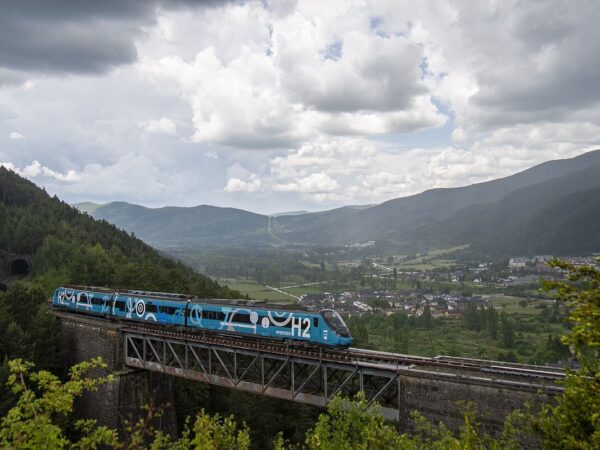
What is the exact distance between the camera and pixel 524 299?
556 ft

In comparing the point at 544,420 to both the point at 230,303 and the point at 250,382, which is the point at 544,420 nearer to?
the point at 250,382

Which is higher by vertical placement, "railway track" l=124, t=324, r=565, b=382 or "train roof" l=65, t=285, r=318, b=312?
"train roof" l=65, t=285, r=318, b=312

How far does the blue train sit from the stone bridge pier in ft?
6.66

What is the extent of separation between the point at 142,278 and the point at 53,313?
22.3 m

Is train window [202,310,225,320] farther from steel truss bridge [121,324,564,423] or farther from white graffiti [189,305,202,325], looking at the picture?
steel truss bridge [121,324,564,423]

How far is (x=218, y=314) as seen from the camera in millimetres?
35781

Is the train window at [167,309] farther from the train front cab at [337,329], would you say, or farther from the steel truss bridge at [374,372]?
the train front cab at [337,329]

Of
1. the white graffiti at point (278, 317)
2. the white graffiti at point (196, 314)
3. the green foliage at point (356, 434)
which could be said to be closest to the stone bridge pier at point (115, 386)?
the white graffiti at point (196, 314)

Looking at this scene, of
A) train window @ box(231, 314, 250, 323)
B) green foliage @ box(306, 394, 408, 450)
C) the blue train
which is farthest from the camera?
train window @ box(231, 314, 250, 323)

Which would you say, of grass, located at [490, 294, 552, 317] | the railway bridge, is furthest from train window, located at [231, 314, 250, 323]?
grass, located at [490, 294, 552, 317]

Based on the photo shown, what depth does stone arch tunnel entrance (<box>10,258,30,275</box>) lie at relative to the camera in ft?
321

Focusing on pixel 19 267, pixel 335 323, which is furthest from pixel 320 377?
pixel 19 267

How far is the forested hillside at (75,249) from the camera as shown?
74.8 metres

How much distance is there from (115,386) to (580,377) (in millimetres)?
36540
